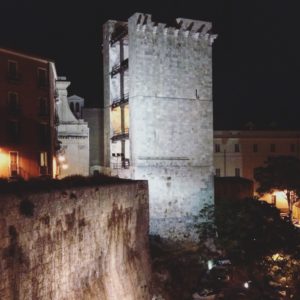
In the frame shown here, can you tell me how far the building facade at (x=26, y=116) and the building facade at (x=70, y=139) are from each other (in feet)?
12.7

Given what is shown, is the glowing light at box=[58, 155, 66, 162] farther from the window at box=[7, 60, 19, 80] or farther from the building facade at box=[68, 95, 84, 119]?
the window at box=[7, 60, 19, 80]

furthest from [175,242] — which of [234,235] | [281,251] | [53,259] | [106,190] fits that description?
[53,259]

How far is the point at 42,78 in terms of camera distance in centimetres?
3438

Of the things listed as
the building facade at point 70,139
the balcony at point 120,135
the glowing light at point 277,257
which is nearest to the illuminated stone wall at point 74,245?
the glowing light at point 277,257

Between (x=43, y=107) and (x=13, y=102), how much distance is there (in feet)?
8.82

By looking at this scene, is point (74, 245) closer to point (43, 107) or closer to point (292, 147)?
point (43, 107)

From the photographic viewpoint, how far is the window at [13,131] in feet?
104

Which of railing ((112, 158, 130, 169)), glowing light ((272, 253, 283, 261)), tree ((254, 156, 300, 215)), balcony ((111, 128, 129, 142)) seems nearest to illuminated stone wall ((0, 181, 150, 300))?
glowing light ((272, 253, 283, 261))

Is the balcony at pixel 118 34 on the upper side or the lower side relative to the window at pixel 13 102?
upper

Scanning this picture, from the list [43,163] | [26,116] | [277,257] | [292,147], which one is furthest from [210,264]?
[292,147]

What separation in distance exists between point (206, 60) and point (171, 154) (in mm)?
6853

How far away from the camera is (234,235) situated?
95.3 ft

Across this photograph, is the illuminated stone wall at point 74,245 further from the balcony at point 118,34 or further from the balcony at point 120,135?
the balcony at point 118,34

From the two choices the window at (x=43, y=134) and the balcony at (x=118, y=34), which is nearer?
the window at (x=43, y=134)
